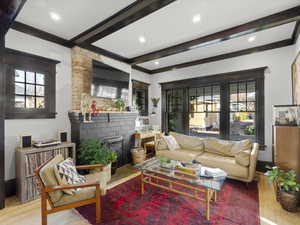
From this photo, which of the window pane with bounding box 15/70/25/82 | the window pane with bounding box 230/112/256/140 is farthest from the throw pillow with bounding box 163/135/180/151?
the window pane with bounding box 15/70/25/82

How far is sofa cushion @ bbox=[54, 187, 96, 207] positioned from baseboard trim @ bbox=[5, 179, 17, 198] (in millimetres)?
1508

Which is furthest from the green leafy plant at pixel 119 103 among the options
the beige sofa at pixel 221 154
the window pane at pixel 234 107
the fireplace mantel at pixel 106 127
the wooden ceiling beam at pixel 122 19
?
the window pane at pixel 234 107

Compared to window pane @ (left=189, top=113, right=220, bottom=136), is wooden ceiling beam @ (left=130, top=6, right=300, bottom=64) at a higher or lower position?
higher

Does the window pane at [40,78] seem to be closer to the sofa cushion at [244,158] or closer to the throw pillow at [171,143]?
the throw pillow at [171,143]

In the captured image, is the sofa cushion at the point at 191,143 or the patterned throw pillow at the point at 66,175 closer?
the patterned throw pillow at the point at 66,175

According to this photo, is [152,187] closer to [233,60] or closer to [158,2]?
[158,2]

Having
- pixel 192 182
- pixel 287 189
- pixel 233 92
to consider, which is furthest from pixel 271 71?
pixel 192 182

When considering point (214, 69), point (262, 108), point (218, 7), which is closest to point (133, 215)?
point (218, 7)

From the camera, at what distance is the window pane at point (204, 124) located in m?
4.47

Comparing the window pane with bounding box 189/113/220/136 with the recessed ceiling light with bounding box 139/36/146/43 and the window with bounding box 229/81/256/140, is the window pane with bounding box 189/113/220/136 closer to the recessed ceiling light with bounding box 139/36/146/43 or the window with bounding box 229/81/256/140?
the window with bounding box 229/81/256/140

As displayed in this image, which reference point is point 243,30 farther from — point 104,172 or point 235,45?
point 104,172

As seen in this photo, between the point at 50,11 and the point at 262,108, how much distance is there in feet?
15.6

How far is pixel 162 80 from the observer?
545cm

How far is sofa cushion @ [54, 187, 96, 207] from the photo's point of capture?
1.79 meters
